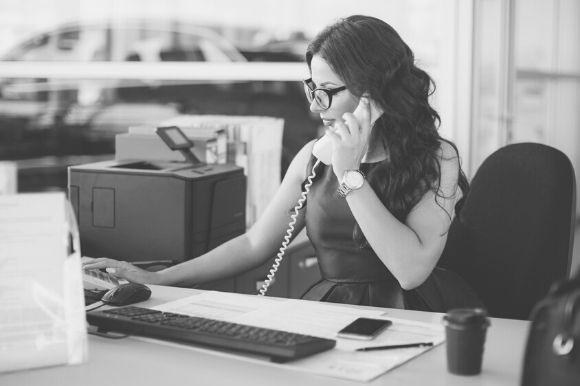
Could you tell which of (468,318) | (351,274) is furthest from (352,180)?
(468,318)

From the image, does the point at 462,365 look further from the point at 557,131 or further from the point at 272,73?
the point at 557,131

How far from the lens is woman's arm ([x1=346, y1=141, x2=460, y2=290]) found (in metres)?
1.84

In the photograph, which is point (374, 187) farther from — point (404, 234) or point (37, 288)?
point (37, 288)

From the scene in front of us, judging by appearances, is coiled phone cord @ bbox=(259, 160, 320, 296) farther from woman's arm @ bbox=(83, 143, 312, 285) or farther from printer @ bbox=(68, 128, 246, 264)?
→ printer @ bbox=(68, 128, 246, 264)

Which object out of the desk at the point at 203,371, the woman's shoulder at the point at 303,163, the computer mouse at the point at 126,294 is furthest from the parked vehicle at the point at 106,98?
the desk at the point at 203,371

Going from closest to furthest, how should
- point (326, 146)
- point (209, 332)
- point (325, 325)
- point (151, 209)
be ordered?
point (209, 332) → point (325, 325) → point (326, 146) → point (151, 209)

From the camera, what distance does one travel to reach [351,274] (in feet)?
6.54

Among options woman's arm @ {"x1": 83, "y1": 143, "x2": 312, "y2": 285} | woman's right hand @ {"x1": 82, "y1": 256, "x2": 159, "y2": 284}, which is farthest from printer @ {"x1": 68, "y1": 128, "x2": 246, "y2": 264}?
woman's right hand @ {"x1": 82, "y1": 256, "x2": 159, "y2": 284}

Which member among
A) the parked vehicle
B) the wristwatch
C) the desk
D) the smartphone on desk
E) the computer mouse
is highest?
the parked vehicle

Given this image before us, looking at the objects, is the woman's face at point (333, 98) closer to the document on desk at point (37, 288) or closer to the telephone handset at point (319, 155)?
the telephone handset at point (319, 155)

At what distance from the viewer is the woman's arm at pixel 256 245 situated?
206cm

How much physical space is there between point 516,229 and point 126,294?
0.98m

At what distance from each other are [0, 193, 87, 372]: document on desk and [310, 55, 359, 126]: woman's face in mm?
847

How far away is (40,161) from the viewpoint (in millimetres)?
5871
